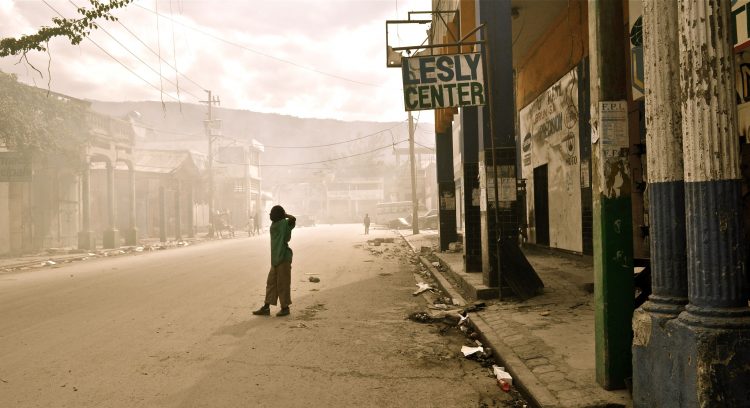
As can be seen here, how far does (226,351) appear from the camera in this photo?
5.32 metres

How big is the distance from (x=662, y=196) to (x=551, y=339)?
2523mm

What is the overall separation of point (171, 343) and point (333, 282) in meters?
5.26

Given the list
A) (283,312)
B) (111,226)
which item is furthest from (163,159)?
(283,312)

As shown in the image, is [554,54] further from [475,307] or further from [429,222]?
[429,222]

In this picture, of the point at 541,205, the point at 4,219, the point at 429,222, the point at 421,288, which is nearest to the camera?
the point at 421,288

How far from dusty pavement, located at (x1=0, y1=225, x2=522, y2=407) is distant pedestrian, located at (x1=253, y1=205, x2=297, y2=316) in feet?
0.84

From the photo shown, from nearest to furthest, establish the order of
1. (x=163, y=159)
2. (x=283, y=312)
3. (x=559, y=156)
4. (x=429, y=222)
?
(x=283, y=312)
(x=559, y=156)
(x=163, y=159)
(x=429, y=222)

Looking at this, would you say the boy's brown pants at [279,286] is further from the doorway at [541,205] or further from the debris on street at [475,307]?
the doorway at [541,205]

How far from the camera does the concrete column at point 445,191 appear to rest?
15.6 meters

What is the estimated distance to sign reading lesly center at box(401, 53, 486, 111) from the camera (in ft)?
26.1

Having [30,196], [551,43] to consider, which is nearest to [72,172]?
[30,196]

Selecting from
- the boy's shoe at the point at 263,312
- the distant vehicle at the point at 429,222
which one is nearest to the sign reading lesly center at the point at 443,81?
the boy's shoe at the point at 263,312

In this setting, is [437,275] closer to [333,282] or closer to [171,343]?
[333,282]

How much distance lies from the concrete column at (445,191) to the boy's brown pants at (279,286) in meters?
8.79
